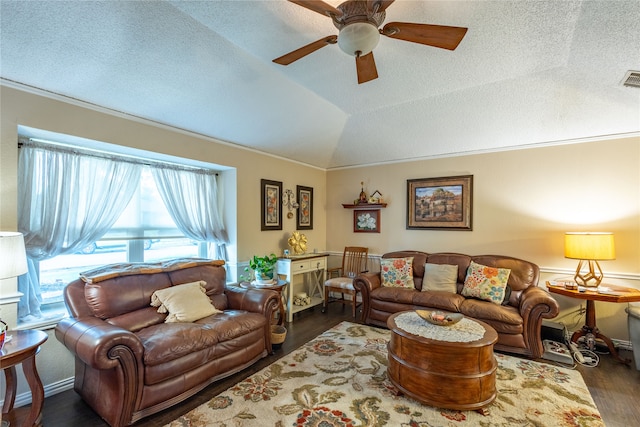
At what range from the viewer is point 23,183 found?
256cm

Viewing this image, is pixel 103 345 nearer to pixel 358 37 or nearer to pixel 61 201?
pixel 61 201

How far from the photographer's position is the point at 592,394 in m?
2.53

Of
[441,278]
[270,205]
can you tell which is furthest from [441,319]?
[270,205]

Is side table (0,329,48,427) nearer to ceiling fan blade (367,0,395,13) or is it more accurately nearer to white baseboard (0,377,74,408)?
white baseboard (0,377,74,408)

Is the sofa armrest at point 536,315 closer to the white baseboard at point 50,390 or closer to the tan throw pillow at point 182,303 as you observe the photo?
the tan throw pillow at point 182,303

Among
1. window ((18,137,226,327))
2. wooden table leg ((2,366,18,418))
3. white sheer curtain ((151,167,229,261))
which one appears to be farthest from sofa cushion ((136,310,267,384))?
white sheer curtain ((151,167,229,261))

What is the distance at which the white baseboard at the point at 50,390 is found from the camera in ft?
7.57

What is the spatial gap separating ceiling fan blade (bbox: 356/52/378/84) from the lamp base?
342cm

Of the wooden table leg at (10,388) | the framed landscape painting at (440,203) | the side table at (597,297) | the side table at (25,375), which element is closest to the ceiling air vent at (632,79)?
the framed landscape painting at (440,203)

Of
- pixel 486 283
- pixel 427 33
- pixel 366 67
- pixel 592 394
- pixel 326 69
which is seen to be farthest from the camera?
pixel 486 283

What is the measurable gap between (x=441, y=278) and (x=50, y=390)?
4385 mm

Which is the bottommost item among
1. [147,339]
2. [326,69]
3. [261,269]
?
[147,339]

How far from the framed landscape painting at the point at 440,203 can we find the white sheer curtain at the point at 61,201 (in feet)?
13.5

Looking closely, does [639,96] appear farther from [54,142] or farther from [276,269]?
[54,142]
